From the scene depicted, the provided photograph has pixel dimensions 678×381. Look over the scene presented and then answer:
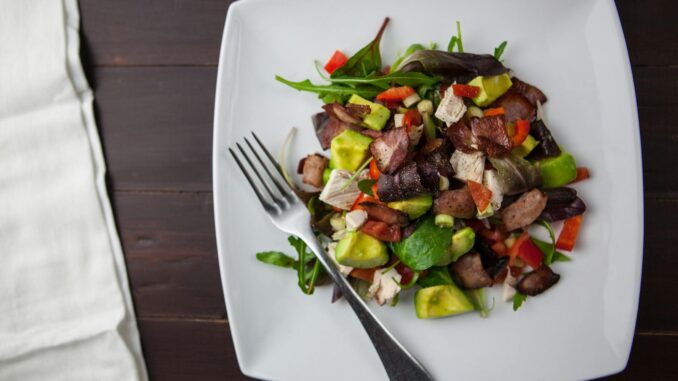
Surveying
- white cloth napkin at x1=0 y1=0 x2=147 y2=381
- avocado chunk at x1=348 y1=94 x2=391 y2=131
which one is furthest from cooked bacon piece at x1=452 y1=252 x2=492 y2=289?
white cloth napkin at x1=0 y1=0 x2=147 y2=381

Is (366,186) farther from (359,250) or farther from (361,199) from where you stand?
(359,250)

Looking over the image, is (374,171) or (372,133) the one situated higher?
(372,133)

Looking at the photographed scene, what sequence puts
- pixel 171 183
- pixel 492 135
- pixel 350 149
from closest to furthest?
pixel 492 135, pixel 350 149, pixel 171 183

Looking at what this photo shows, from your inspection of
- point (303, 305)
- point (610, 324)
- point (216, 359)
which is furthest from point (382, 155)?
point (216, 359)

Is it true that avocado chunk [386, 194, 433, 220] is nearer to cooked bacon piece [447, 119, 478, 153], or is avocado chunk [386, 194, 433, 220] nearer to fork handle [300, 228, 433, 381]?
cooked bacon piece [447, 119, 478, 153]

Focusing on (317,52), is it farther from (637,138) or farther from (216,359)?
(216,359)

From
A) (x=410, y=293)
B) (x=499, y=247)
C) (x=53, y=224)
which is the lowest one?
(x=53, y=224)

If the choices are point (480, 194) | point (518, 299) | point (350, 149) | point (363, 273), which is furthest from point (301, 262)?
point (518, 299)
